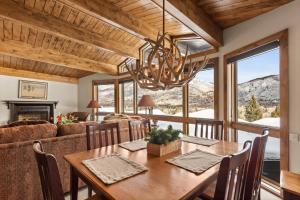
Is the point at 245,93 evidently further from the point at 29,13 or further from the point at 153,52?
the point at 29,13

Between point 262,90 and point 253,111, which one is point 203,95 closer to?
point 253,111

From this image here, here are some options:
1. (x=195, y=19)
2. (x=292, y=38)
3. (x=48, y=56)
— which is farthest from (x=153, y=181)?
(x=48, y=56)

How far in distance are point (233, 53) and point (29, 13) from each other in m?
3.57

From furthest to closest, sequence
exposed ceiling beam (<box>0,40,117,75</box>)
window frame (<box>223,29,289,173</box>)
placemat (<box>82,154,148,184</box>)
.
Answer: exposed ceiling beam (<box>0,40,117,75</box>)
window frame (<box>223,29,289,173</box>)
placemat (<box>82,154,148,184</box>)

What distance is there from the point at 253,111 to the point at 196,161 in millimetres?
2063

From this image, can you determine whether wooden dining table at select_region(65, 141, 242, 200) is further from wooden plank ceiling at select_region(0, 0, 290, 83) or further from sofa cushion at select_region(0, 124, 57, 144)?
wooden plank ceiling at select_region(0, 0, 290, 83)

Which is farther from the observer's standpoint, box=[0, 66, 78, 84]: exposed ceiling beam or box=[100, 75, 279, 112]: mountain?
box=[0, 66, 78, 84]: exposed ceiling beam

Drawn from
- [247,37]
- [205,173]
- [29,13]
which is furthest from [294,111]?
[29,13]

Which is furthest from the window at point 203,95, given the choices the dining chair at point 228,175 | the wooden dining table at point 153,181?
the dining chair at point 228,175

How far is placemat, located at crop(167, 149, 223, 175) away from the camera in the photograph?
4.89ft

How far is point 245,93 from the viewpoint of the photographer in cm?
336

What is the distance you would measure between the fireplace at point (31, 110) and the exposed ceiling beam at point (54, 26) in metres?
3.88

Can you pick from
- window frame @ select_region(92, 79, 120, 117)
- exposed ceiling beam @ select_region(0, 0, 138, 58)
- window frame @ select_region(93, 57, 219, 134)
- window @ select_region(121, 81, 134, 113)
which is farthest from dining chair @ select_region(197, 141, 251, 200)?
window frame @ select_region(92, 79, 120, 117)

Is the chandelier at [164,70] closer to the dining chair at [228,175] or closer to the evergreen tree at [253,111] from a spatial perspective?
the dining chair at [228,175]
